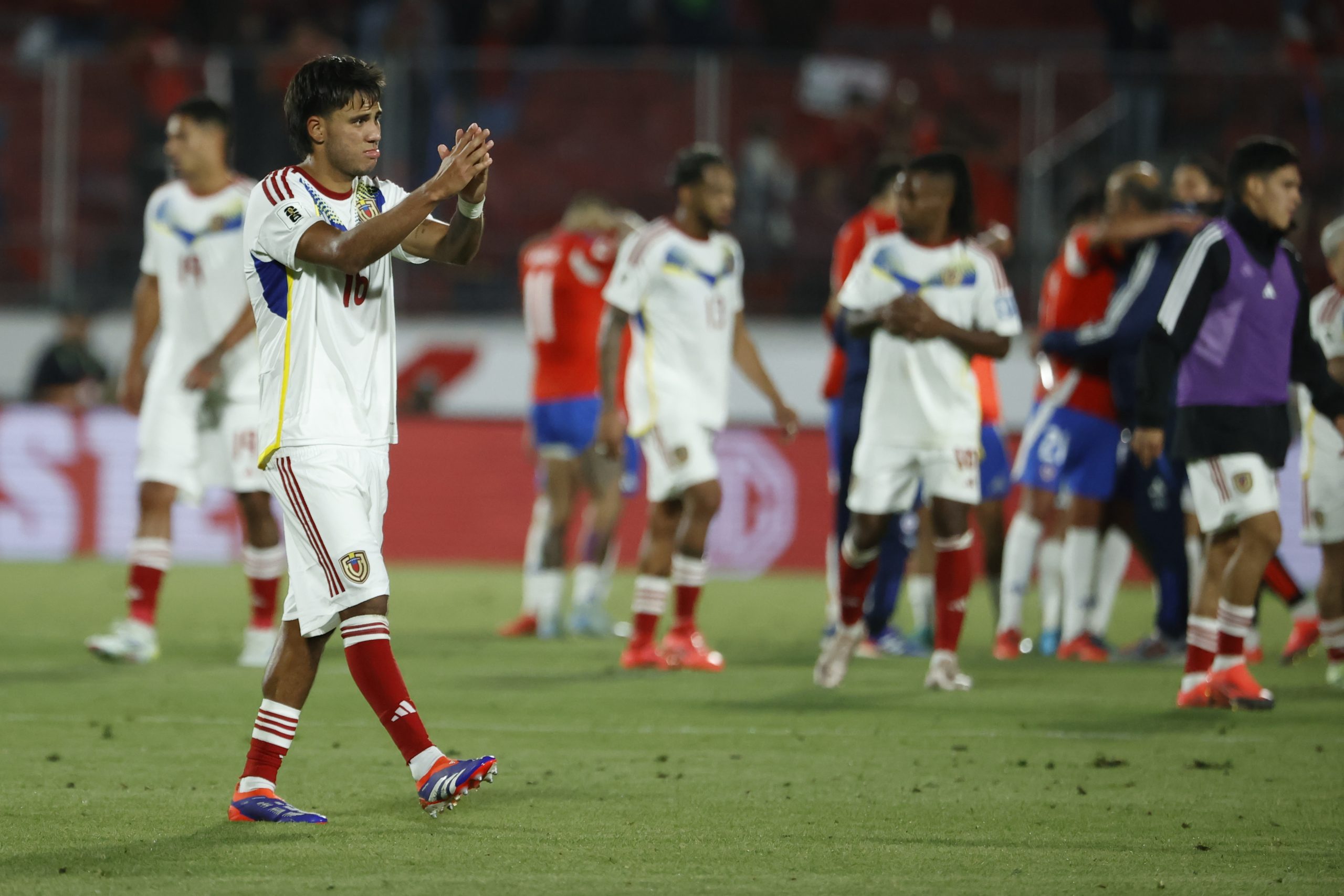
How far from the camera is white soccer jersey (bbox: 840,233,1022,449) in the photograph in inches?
309

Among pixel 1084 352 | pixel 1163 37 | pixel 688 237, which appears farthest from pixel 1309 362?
pixel 1163 37

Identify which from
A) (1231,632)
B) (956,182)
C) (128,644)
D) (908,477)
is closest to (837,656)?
(908,477)

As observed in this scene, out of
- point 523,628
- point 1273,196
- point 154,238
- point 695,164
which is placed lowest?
point 523,628

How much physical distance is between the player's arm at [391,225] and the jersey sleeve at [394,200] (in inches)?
12.7

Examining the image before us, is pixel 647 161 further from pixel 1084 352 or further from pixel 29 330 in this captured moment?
pixel 1084 352

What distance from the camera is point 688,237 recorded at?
8820 millimetres

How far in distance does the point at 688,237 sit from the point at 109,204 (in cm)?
930

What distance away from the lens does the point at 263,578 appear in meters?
8.50

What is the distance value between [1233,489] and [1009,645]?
246 centimetres

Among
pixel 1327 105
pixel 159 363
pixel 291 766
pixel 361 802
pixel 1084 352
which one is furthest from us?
pixel 1327 105

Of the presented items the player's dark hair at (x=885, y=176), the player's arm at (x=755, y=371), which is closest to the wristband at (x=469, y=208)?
the player's arm at (x=755, y=371)

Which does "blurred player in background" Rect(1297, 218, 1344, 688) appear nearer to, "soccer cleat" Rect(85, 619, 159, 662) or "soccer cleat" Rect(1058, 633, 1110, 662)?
"soccer cleat" Rect(1058, 633, 1110, 662)

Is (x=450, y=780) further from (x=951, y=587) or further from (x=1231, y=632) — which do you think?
(x=1231, y=632)

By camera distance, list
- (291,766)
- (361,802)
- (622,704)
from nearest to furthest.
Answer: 1. (361,802)
2. (291,766)
3. (622,704)
